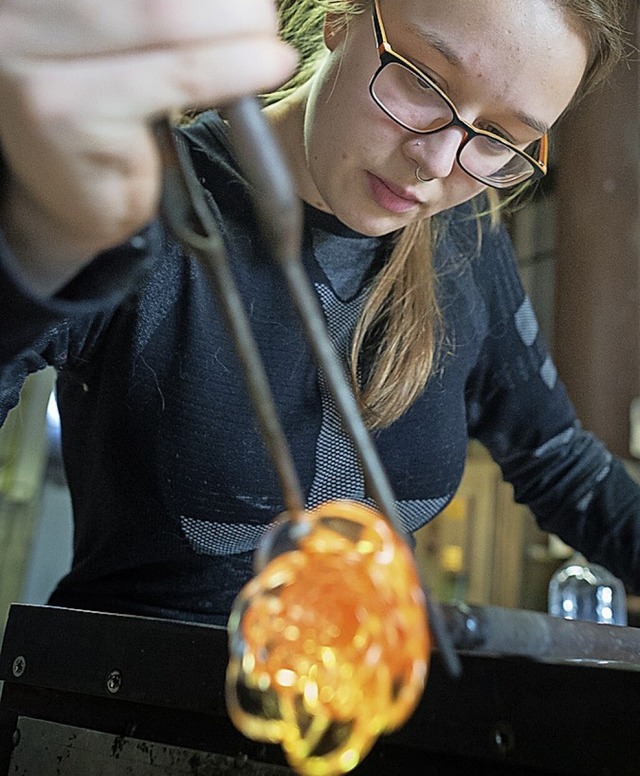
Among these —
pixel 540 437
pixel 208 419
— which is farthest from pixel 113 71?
pixel 540 437

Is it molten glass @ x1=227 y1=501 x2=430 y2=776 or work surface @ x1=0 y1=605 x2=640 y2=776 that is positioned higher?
molten glass @ x1=227 y1=501 x2=430 y2=776

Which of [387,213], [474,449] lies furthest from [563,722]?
[474,449]

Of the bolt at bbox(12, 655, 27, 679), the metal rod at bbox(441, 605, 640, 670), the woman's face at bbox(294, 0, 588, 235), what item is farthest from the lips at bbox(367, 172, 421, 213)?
the bolt at bbox(12, 655, 27, 679)

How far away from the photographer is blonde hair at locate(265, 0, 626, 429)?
851 mm

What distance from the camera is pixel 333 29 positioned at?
79cm

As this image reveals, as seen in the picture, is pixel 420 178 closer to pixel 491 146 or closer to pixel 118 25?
pixel 491 146

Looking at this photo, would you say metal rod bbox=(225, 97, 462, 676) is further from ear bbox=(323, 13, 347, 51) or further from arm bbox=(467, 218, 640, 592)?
arm bbox=(467, 218, 640, 592)

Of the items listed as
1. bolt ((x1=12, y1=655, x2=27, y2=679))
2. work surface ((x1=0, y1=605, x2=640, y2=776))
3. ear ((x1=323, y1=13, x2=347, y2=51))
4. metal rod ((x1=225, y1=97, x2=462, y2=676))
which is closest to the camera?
metal rod ((x1=225, y1=97, x2=462, y2=676))

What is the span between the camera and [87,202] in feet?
0.98

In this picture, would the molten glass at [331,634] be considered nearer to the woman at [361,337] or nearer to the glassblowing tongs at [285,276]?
the glassblowing tongs at [285,276]

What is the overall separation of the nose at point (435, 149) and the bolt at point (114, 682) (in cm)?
40

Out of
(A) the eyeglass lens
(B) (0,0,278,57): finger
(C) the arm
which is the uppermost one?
(B) (0,0,278,57): finger

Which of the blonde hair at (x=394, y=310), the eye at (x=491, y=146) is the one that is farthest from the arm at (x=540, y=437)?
the eye at (x=491, y=146)

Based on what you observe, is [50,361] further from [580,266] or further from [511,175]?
[580,266]
